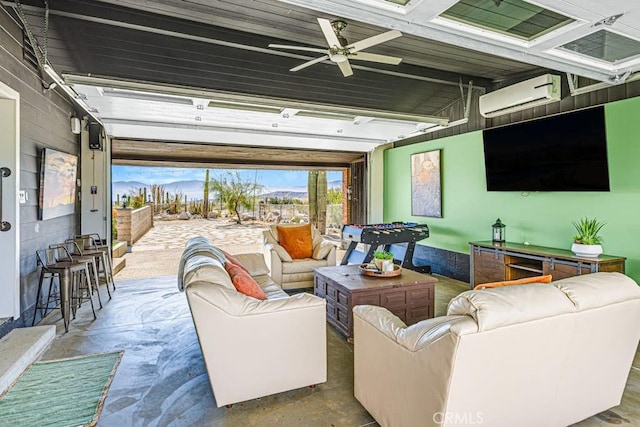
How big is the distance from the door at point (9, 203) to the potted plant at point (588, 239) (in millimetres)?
5536

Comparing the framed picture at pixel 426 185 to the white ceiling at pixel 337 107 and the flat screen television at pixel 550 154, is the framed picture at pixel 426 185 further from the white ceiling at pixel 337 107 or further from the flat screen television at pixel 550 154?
the flat screen television at pixel 550 154

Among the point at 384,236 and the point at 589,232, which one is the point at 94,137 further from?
the point at 589,232

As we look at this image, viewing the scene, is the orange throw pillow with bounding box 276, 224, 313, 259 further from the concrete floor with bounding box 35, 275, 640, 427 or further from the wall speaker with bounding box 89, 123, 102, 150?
the wall speaker with bounding box 89, 123, 102, 150

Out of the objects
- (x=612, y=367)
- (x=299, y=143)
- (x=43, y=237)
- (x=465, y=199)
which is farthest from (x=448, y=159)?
(x=43, y=237)

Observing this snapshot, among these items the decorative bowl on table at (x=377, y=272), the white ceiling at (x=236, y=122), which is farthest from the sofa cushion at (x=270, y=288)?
the white ceiling at (x=236, y=122)

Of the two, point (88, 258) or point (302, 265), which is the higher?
point (88, 258)

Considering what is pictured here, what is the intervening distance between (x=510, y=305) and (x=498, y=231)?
3821 millimetres

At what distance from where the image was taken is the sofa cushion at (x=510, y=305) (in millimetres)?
1502

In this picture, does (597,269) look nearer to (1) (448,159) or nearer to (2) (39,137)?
(1) (448,159)

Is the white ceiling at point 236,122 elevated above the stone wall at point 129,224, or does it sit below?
above

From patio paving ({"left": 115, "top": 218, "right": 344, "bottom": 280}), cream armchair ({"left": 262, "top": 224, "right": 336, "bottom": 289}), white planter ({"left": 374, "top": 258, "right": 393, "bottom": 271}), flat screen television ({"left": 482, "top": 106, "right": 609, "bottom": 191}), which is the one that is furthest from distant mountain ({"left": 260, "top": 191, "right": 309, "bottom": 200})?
white planter ({"left": 374, "top": 258, "right": 393, "bottom": 271})

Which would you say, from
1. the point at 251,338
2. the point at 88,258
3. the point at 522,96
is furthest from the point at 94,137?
the point at 522,96

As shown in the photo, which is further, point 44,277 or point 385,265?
point 44,277

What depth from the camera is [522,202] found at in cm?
483
